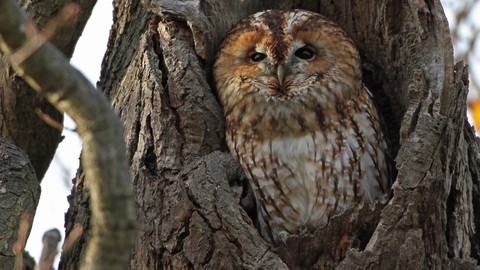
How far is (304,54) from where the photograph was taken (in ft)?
12.1

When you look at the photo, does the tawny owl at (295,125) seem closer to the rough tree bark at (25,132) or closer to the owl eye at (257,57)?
the owl eye at (257,57)

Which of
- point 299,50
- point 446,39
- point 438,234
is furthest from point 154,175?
point 446,39

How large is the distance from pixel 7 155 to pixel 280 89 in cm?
130

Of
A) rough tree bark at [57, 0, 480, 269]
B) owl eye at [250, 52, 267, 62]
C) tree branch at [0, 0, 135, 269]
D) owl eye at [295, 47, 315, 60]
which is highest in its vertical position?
owl eye at [295, 47, 315, 60]

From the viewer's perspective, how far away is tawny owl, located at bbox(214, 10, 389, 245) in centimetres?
351

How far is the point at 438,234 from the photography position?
10.2ft

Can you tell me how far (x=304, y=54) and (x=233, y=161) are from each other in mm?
675

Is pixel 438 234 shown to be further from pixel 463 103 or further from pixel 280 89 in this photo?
pixel 280 89

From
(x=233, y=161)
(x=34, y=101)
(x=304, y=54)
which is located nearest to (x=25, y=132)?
(x=34, y=101)

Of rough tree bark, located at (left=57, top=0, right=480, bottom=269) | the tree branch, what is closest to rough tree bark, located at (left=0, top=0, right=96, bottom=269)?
rough tree bark, located at (left=57, top=0, right=480, bottom=269)

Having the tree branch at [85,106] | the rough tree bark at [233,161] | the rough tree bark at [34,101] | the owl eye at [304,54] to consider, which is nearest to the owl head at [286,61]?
the owl eye at [304,54]

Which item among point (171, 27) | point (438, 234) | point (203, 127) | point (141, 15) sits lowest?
point (438, 234)

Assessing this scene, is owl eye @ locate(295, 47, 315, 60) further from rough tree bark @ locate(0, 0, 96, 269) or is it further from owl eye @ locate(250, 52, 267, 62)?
rough tree bark @ locate(0, 0, 96, 269)

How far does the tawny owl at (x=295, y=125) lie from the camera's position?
3510mm
